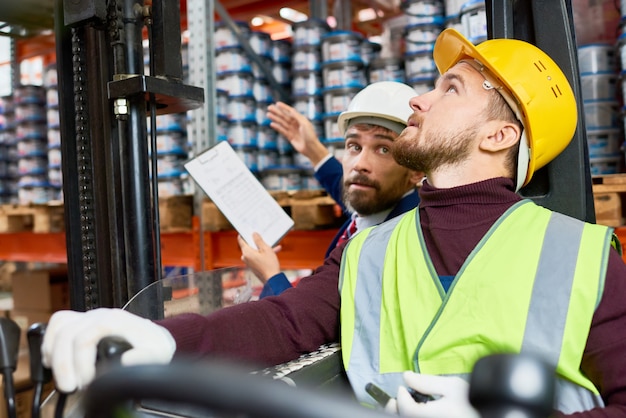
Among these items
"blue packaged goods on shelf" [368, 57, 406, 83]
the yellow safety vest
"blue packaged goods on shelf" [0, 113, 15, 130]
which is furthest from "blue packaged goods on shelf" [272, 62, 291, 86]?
the yellow safety vest

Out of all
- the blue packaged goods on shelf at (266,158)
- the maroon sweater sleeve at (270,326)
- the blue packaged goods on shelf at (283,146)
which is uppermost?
the blue packaged goods on shelf at (283,146)

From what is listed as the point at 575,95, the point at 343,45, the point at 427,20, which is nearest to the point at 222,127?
the point at 343,45

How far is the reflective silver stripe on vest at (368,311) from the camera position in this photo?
1636 mm

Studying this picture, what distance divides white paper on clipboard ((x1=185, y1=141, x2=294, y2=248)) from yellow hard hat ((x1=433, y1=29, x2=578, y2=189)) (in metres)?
1.23

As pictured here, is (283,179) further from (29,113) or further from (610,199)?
(29,113)

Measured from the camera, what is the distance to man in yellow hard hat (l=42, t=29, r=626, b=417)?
1.37 m

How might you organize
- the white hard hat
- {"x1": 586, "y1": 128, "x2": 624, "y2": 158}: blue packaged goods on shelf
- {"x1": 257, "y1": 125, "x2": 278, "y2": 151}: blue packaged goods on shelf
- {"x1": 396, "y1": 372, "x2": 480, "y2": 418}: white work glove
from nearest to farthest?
{"x1": 396, "y1": 372, "x2": 480, "y2": 418}: white work glove → the white hard hat → {"x1": 586, "y1": 128, "x2": 624, "y2": 158}: blue packaged goods on shelf → {"x1": 257, "y1": 125, "x2": 278, "y2": 151}: blue packaged goods on shelf

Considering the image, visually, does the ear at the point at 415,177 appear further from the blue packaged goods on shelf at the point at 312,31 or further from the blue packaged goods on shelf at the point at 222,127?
the blue packaged goods on shelf at the point at 222,127

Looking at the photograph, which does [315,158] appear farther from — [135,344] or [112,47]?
[135,344]

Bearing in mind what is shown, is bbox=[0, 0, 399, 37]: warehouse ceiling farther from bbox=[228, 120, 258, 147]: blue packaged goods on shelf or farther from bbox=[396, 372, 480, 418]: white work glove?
bbox=[396, 372, 480, 418]: white work glove

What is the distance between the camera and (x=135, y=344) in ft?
3.93

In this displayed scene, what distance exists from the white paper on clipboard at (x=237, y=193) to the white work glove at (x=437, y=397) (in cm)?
153

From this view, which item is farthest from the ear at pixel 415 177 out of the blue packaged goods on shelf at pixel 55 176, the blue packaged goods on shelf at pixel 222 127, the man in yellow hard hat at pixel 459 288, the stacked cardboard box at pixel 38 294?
the stacked cardboard box at pixel 38 294

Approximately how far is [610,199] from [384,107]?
1.29 m
